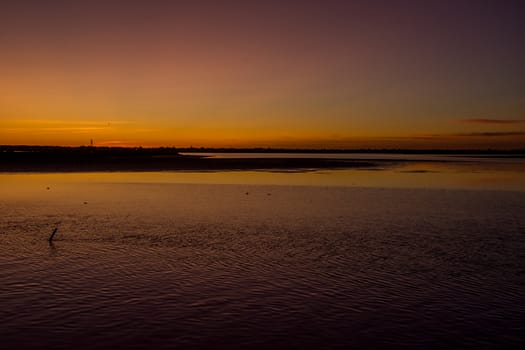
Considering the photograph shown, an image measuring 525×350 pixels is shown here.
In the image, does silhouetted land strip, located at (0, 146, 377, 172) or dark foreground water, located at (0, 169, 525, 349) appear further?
silhouetted land strip, located at (0, 146, 377, 172)

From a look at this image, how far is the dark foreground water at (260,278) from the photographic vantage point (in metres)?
9.84

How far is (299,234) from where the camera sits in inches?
814

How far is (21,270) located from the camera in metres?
14.0

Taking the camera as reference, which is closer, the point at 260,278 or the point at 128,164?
the point at 260,278

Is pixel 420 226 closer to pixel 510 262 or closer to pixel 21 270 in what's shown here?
pixel 510 262

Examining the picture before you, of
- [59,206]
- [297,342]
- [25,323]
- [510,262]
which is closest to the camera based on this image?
[297,342]

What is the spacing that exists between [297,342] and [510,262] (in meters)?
9.44

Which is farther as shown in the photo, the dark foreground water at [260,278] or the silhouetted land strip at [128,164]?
the silhouetted land strip at [128,164]

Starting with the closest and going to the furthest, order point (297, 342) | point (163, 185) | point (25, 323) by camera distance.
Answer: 1. point (297, 342)
2. point (25, 323)
3. point (163, 185)

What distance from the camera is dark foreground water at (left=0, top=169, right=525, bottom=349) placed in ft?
32.3

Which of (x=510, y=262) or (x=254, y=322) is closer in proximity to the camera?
(x=254, y=322)

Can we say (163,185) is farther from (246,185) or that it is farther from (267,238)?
(267,238)

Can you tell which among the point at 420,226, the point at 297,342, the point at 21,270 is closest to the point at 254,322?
the point at 297,342

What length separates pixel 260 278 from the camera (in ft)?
45.3
